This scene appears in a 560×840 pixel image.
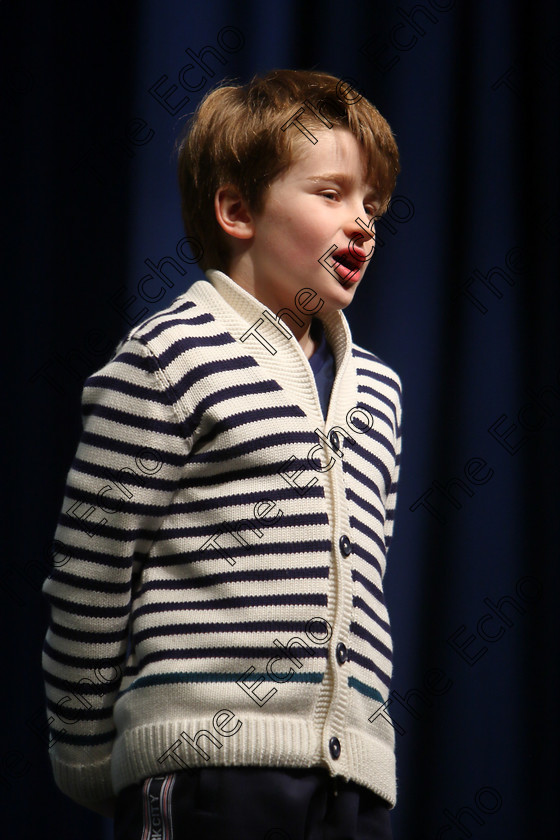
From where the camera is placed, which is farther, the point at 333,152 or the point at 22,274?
the point at 22,274

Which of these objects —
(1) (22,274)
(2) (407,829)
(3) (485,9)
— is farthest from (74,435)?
(3) (485,9)

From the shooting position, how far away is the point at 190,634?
32.6 inches

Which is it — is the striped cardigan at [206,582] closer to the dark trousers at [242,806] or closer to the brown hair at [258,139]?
Result: the dark trousers at [242,806]

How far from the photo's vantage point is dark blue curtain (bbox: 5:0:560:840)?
1375 mm

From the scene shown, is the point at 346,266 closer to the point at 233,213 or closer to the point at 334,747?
the point at 233,213

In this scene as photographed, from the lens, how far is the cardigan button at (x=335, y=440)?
0.91 metres

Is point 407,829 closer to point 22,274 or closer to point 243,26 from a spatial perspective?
point 22,274

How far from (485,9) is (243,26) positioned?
0.40 m

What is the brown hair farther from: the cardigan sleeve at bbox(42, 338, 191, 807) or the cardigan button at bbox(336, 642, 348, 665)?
the cardigan button at bbox(336, 642, 348, 665)

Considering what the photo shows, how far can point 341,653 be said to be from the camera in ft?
2.74

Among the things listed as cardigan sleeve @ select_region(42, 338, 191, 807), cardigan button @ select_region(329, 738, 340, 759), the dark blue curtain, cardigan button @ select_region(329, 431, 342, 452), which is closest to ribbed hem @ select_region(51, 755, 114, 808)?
cardigan sleeve @ select_region(42, 338, 191, 807)

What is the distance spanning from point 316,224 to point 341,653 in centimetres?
44

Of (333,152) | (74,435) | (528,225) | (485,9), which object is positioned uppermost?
(485,9)

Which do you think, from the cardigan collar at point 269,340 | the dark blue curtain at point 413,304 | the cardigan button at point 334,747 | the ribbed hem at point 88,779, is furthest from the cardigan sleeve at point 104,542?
the dark blue curtain at point 413,304
